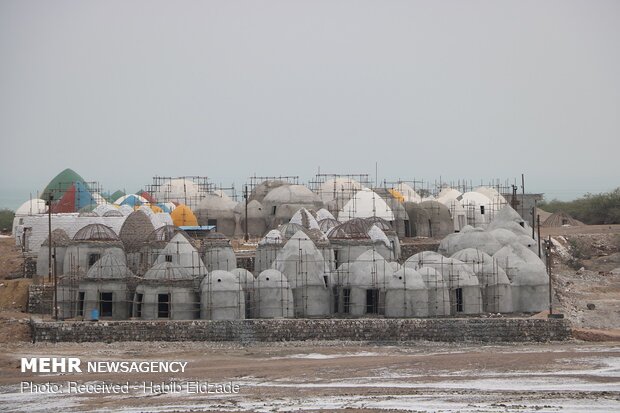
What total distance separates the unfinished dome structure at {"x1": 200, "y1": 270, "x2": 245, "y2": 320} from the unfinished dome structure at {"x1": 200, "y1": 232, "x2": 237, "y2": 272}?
3.29 meters

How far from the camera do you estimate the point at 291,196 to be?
60.6 meters

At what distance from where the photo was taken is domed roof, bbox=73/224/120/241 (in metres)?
49.0

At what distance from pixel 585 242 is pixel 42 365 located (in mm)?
33961

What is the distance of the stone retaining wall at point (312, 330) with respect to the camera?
143 ft

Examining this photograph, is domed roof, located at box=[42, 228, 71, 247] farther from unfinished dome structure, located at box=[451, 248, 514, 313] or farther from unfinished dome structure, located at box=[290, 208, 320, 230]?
unfinished dome structure, located at box=[451, 248, 514, 313]

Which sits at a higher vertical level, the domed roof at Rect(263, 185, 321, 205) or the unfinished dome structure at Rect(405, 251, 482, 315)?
the domed roof at Rect(263, 185, 321, 205)

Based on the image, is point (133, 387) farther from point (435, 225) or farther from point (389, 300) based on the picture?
point (435, 225)

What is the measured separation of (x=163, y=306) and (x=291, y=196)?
53.9 ft

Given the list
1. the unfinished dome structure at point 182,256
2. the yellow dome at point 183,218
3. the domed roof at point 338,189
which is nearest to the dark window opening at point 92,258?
the unfinished dome structure at point 182,256

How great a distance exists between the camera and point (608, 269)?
6250 centimetres

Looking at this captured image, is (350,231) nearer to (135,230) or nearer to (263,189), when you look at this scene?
(135,230)

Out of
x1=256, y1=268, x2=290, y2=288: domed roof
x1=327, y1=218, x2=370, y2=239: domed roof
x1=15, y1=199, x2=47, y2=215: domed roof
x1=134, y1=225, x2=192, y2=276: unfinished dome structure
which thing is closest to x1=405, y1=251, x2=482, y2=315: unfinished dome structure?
x1=327, y1=218, x2=370, y2=239: domed roof

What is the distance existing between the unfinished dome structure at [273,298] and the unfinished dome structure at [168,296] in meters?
2.04

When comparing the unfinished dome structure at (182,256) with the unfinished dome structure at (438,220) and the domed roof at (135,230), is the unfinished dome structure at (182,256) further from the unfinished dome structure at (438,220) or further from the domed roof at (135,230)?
the unfinished dome structure at (438,220)
